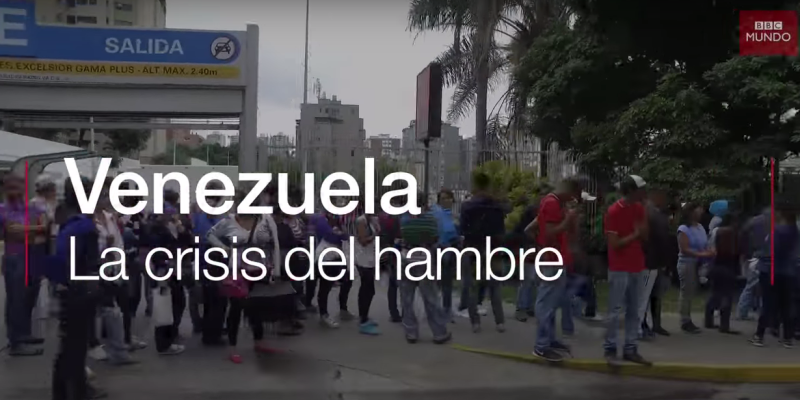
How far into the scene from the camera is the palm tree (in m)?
→ 19.9

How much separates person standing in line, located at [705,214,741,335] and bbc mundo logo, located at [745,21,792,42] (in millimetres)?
6054

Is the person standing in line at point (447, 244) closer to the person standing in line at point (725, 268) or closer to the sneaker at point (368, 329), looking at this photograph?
the sneaker at point (368, 329)

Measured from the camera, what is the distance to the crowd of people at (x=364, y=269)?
7367 mm

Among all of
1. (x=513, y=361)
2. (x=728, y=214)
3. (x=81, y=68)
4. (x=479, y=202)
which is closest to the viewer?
(x=513, y=361)

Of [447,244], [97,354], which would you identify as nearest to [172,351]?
[97,354]

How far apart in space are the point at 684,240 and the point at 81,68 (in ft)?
48.8

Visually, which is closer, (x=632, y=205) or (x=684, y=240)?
(x=632, y=205)

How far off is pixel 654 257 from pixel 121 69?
48.1ft

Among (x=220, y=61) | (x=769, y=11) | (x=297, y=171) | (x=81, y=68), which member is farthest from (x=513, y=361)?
(x=81, y=68)

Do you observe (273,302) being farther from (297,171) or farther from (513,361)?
(297,171)

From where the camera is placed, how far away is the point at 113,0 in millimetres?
69062

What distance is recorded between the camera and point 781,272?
8.88 meters

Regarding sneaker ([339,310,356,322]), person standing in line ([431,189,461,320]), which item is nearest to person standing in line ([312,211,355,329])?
sneaker ([339,310,356,322])

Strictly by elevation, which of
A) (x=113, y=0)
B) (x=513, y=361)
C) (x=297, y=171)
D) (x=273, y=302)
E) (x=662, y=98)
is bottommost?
(x=513, y=361)
